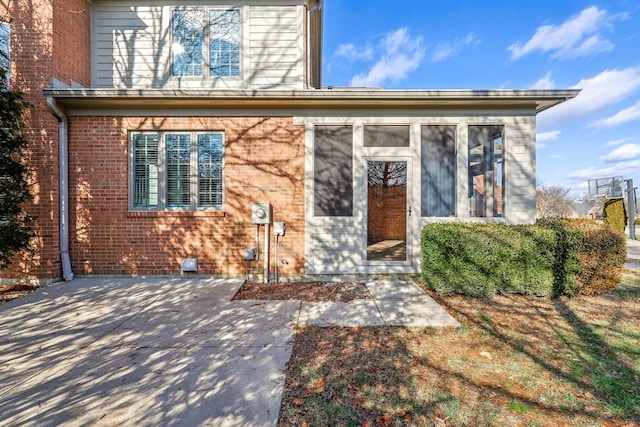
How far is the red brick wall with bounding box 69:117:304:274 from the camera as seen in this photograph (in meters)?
5.00

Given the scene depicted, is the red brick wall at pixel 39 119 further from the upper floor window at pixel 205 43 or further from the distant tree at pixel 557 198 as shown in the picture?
the distant tree at pixel 557 198

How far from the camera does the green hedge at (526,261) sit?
416 cm

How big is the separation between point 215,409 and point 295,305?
1961 millimetres

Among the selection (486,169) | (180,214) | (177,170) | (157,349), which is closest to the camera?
(157,349)

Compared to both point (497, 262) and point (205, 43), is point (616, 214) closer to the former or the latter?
point (497, 262)

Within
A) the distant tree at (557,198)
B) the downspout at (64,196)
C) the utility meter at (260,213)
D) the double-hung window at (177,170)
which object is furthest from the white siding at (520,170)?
the distant tree at (557,198)

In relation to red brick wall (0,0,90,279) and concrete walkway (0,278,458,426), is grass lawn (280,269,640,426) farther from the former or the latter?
red brick wall (0,0,90,279)

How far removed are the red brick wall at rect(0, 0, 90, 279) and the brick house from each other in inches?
1.4

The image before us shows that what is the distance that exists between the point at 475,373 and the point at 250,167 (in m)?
4.44

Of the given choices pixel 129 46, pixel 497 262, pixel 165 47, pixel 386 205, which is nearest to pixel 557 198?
pixel 386 205

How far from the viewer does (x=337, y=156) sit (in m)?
5.19

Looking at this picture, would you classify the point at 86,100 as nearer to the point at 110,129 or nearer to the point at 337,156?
the point at 110,129

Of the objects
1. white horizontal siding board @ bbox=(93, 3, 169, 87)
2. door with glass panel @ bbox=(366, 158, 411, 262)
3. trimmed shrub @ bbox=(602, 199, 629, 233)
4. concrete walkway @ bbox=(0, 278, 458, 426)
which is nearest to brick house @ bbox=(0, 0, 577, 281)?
white horizontal siding board @ bbox=(93, 3, 169, 87)

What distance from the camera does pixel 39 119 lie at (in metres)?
4.71
